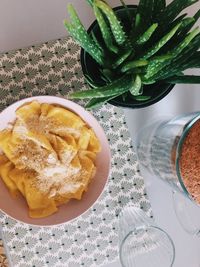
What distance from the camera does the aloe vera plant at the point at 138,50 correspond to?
0.65m

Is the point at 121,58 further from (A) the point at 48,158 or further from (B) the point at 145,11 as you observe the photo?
(A) the point at 48,158

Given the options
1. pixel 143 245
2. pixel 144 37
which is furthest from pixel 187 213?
pixel 144 37

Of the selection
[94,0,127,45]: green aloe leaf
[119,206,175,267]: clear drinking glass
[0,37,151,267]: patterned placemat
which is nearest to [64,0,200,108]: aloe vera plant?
[94,0,127,45]: green aloe leaf

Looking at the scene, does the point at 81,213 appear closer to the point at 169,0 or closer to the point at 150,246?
the point at 150,246

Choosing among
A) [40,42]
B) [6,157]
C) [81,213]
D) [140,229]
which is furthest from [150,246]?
[40,42]

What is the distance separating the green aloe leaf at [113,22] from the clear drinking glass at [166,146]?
16 centimetres

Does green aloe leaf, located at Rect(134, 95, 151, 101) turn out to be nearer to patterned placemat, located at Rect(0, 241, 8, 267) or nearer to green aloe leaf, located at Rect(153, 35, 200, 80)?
green aloe leaf, located at Rect(153, 35, 200, 80)

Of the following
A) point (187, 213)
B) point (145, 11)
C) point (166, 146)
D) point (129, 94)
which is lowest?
point (187, 213)

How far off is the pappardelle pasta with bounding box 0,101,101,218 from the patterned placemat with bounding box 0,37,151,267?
6 centimetres

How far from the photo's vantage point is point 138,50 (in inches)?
27.0

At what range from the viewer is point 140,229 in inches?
32.5

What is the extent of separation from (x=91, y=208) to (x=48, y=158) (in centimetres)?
13

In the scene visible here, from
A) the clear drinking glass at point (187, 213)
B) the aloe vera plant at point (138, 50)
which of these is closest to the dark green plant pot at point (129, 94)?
the aloe vera plant at point (138, 50)

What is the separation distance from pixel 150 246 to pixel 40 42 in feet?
1.24
